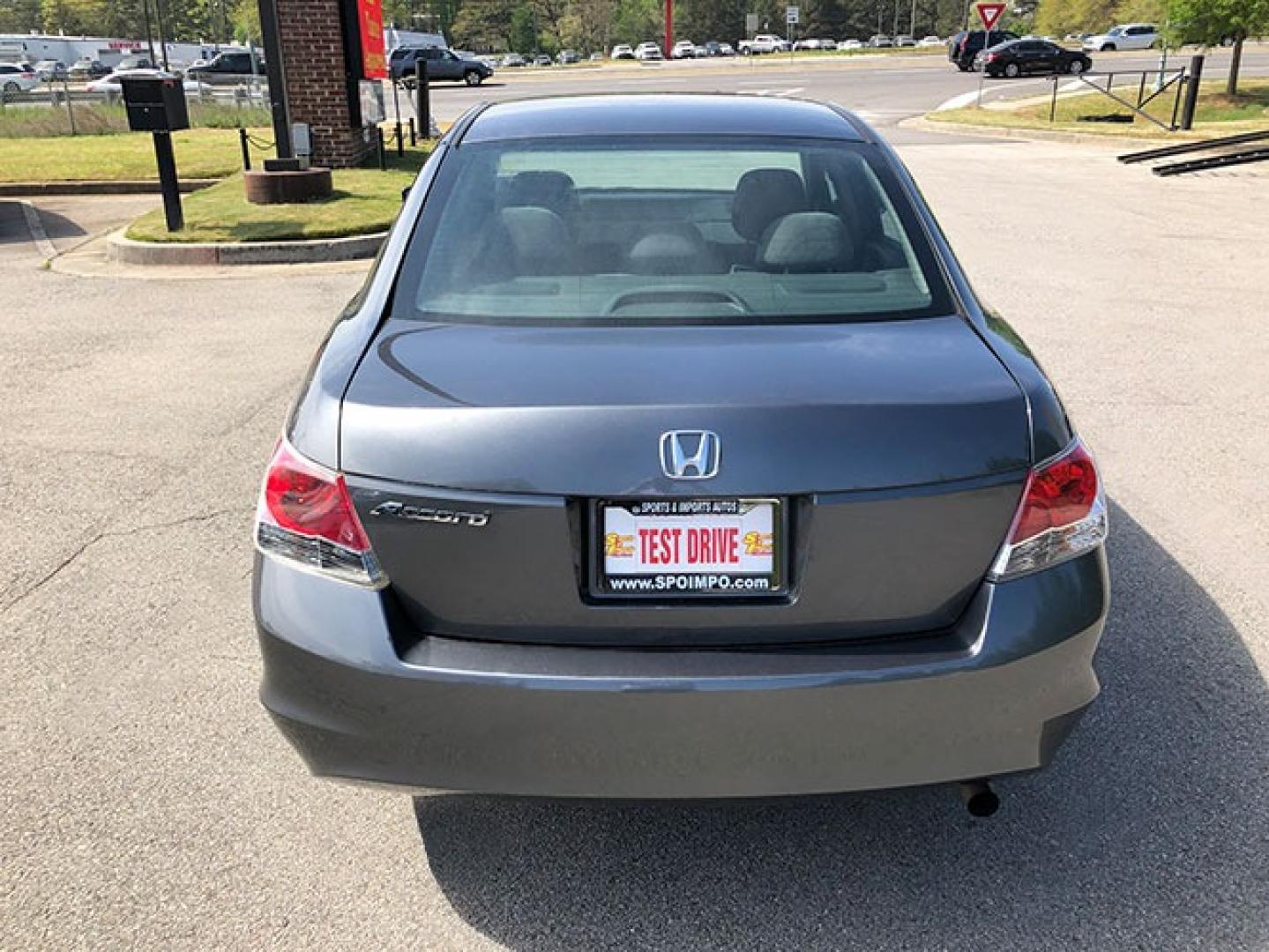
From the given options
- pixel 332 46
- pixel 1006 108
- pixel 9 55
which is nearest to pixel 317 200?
pixel 332 46

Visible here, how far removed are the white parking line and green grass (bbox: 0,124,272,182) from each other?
1.78 meters

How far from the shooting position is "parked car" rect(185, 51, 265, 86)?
42.8m

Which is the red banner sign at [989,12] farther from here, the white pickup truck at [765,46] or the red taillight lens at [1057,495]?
the white pickup truck at [765,46]

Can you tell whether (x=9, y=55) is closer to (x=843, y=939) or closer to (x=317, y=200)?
(x=317, y=200)

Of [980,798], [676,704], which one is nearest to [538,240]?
[676,704]

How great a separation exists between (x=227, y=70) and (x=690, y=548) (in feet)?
161

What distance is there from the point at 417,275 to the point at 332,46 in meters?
13.0

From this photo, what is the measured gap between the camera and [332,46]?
14.2 meters

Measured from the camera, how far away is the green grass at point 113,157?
16031 mm

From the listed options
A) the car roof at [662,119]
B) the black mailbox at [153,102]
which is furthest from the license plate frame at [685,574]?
the black mailbox at [153,102]

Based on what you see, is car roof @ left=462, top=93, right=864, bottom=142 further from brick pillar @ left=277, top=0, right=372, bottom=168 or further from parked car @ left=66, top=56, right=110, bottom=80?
parked car @ left=66, top=56, right=110, bottom=80

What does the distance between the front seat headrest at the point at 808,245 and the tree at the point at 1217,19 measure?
2988 cm

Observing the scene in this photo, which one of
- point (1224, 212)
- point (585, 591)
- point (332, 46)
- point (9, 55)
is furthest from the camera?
point (9, 55)

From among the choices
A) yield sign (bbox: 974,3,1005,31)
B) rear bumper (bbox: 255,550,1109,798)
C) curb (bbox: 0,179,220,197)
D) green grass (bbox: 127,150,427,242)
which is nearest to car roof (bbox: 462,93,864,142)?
rear bumper (bbox: 255,550,1109,798)
